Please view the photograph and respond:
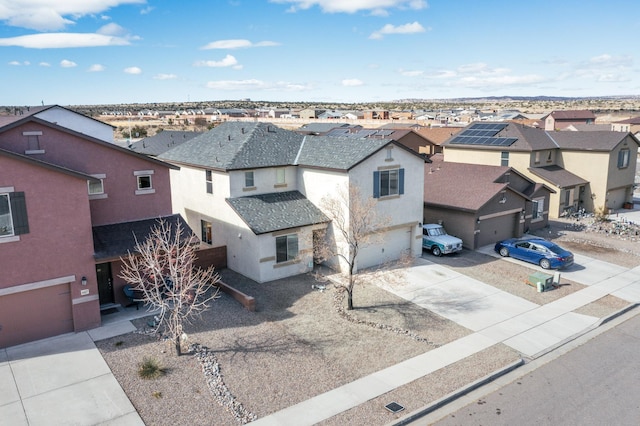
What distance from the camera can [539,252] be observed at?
2547cm

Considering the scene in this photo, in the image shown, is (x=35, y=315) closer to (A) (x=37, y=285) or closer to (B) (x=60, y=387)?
(A) (x=37, y=285)

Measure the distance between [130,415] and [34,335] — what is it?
256 inches

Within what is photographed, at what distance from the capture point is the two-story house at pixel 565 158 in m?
37.2

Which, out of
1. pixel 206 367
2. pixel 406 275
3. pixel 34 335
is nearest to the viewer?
pixel 206 367

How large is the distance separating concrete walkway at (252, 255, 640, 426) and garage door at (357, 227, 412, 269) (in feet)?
4.31

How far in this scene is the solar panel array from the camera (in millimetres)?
38731

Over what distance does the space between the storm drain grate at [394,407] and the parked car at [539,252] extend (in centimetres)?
1544

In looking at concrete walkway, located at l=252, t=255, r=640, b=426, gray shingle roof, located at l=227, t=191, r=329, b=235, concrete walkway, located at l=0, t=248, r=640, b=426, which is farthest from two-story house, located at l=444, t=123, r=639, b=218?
gray shingle roof, located at l=227, t=191, r=329, b=235

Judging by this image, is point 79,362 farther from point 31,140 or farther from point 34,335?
point 31,140

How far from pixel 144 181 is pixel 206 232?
6.14m

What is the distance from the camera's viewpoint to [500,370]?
15188 millimetres

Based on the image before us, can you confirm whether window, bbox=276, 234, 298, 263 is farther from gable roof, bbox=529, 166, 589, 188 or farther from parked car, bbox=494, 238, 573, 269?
gable roof, bbox=529, 166, 589, 188

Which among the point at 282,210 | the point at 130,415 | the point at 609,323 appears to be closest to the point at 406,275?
the point at 282,210

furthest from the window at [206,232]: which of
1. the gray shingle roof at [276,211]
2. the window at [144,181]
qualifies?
the window at [144,181]
